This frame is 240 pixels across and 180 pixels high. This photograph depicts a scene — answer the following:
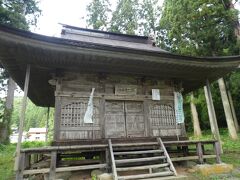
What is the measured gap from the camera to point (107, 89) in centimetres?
781

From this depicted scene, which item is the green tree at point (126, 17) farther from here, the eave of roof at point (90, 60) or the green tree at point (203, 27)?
the eave of roof at point (90, 60)

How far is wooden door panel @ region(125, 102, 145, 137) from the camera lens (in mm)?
7832

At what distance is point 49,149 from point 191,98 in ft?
48.1

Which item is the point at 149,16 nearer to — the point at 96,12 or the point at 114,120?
the point at 96,12

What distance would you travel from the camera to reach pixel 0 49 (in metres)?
5.79

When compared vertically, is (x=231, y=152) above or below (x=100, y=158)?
below

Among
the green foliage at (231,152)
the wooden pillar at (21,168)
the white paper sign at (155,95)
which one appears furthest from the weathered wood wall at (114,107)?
the green foliage at (231,152)

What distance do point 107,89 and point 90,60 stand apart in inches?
61.7

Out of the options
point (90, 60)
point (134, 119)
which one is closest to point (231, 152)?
point (134, 119)

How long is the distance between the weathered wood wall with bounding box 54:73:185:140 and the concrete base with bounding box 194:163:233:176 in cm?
184

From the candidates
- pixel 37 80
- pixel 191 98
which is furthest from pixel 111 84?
pixel 191 98

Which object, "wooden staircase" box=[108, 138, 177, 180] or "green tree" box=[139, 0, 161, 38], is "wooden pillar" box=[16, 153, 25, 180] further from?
"green tree" box=[139, 0, 161, 38]

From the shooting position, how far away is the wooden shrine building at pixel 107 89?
5930mm

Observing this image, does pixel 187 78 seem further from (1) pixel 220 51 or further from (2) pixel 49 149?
(1) pixel 220 51
